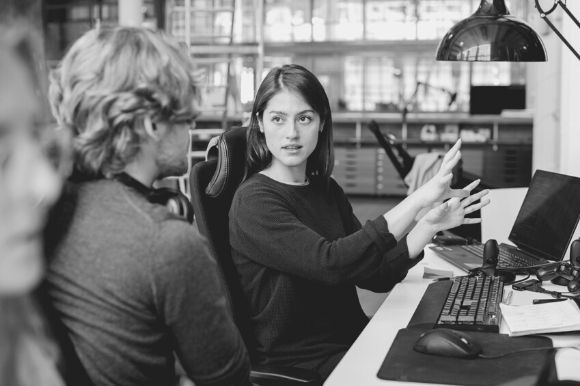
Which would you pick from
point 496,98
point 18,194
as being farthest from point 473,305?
point 496,98

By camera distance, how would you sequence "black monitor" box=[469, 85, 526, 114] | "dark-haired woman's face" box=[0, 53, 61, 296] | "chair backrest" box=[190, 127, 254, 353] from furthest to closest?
"black monitor" box=[469, 85, 526, 114], "chair backrest" box=[190, 127, 254, 353], "dark-haired woman's face" box=[0, 53, 61, 296]

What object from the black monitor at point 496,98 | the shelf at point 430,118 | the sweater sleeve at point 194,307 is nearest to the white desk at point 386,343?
the sweater sleeve at point 194,307

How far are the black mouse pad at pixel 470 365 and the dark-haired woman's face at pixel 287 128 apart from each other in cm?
66

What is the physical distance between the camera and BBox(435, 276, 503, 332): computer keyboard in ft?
5.36

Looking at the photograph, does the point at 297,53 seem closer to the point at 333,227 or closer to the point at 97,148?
the point at 333,227

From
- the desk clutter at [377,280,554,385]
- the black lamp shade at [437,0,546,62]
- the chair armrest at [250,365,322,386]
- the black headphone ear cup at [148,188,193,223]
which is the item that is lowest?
the chair armrest at [250,365,322,386]

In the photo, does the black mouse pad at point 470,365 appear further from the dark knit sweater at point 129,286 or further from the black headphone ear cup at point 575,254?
the black headphone ear cup at point 575,254

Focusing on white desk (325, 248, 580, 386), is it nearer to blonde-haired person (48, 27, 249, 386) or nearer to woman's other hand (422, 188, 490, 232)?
woman's other hand (422, 188, 490, 232)

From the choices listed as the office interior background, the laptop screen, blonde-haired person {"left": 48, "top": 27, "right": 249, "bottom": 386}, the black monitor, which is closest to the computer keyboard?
the laptop screen

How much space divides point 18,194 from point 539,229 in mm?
2262

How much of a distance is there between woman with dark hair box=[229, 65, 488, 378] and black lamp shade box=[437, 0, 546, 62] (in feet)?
1.79

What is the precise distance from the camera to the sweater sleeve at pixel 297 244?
1770 mm

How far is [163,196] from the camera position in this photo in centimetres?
114

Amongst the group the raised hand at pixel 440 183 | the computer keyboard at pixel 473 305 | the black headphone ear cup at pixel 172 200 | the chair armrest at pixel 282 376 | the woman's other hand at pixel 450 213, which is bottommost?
the chair armrest at pixel 282 376
